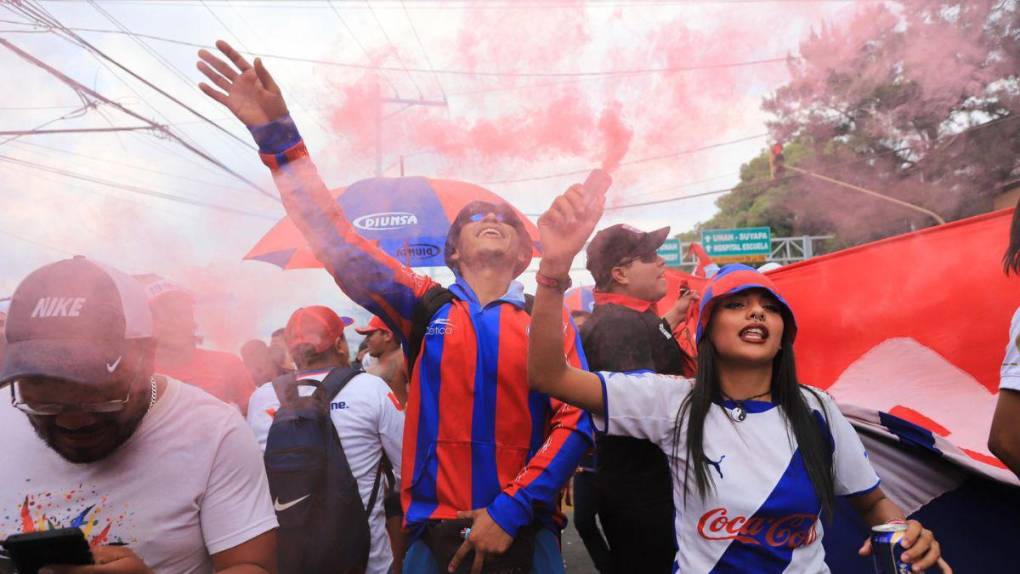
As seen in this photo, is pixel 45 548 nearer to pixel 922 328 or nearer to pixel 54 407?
pixel 54 407

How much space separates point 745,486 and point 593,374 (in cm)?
58

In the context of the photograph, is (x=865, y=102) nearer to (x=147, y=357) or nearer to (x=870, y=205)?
(x=870, y=205)

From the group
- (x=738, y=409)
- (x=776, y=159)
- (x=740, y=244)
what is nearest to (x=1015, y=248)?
(x=738, y=409)

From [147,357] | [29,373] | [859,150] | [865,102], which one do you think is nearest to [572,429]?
[147,357]

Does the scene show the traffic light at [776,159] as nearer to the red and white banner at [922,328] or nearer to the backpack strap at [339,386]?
the red and white banner at [922,328]

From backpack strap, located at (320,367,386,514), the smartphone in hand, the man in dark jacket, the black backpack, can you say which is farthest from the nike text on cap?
the man in dark jacket

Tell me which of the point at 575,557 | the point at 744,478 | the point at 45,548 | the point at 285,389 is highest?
the point at 285,389

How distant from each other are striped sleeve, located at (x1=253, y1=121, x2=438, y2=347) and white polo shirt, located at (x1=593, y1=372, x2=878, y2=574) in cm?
80

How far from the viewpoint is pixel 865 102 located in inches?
158

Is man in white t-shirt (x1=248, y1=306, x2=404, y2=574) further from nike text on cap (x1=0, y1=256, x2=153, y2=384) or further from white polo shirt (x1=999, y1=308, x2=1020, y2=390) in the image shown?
white polo shirt (x1=999, y1=308, x2=1020, y2=390)

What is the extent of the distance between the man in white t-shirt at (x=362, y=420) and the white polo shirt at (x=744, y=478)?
5.11 feet

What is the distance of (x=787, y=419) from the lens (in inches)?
90.0

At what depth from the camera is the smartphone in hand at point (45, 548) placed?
1359mm

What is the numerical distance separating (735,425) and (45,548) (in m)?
→ 1.92
